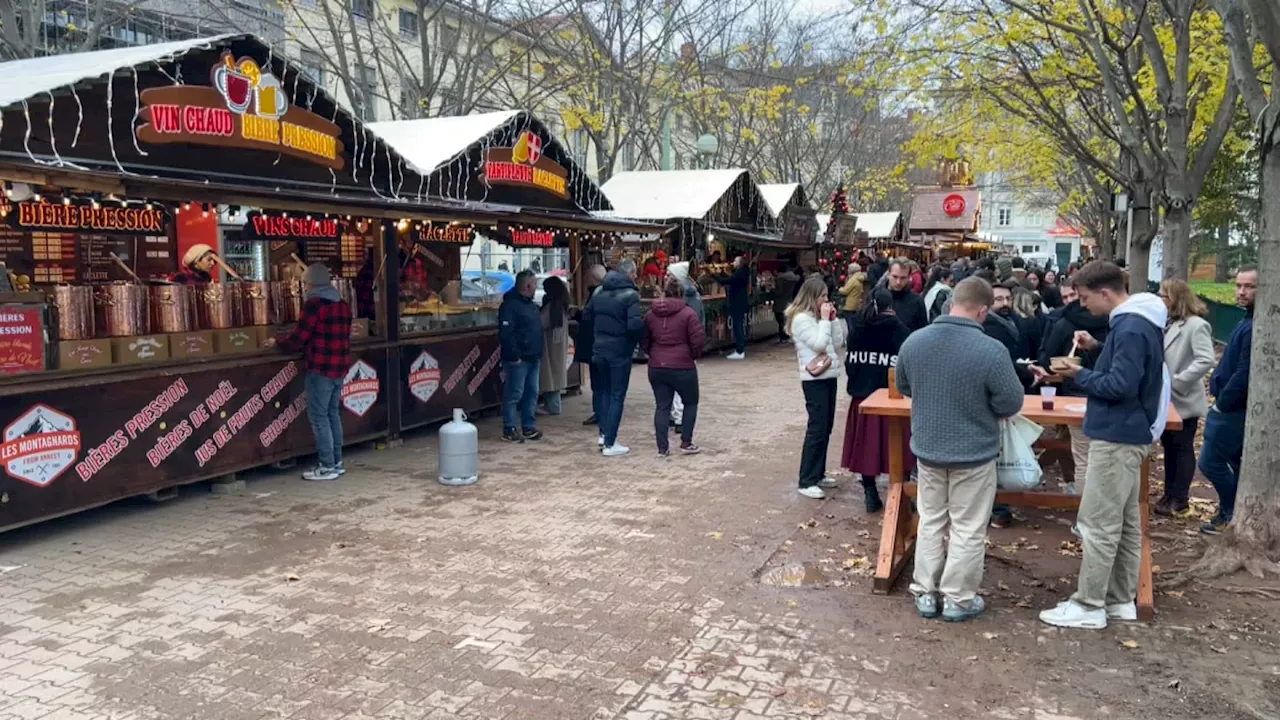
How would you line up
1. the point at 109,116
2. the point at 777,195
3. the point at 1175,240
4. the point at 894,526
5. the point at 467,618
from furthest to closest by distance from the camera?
the point at 777,195 < the point at 1175,240 < the point at 109,116 < the point at 894,526 < the point at 467,618

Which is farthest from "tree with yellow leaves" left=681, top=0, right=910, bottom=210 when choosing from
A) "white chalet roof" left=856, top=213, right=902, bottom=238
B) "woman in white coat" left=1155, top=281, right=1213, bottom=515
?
"woman in white coat" left=1155, top=281, right=1213, bottom=515

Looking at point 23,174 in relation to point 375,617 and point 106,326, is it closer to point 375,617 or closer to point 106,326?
point 106,326

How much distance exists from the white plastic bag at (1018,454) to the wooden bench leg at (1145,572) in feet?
1.60

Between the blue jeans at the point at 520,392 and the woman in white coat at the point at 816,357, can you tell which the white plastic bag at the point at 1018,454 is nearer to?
the woman in white coat at the point at 816,357

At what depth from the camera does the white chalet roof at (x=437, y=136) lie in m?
9.73

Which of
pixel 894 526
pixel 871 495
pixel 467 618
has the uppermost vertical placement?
pixel 894 526

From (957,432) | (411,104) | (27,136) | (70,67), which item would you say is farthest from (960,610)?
(411,104)

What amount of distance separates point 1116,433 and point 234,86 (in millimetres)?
6365

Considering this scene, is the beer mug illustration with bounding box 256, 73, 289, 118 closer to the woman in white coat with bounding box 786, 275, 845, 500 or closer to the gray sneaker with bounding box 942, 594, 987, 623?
the woman in white coat with bounding box 786, 275, 845, 500

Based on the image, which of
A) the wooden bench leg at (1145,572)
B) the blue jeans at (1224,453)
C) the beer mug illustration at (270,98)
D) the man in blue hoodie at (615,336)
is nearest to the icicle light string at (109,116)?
the beer mug illustration at (270,98)

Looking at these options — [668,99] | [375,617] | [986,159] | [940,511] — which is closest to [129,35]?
[668,99]

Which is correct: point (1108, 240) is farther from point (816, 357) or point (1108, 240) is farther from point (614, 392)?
point (816, 357)

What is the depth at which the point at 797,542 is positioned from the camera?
6070mm

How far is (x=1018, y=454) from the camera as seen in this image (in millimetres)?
4902
